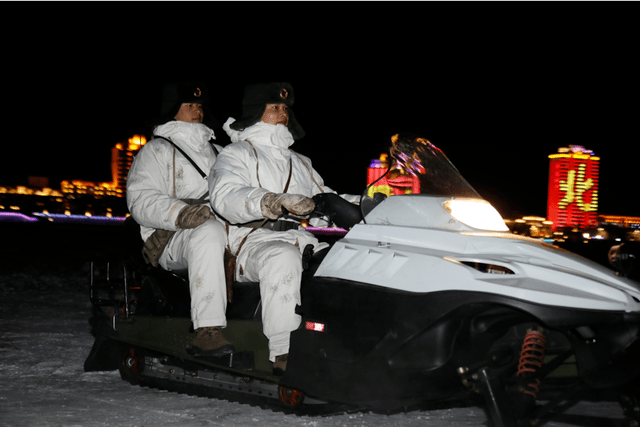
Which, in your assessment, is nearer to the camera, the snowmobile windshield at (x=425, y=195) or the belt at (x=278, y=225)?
the snowmobile windshield at (x=425, y=195)

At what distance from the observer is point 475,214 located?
9.86 ft

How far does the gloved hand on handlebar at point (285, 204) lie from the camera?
307 centimetres

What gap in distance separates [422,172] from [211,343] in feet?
4.62

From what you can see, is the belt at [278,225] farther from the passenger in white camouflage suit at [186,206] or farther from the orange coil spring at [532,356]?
the orange coil spring at [532,356]

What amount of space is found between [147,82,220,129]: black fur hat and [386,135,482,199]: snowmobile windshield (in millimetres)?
1690

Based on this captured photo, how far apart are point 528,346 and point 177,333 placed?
205 centimetres

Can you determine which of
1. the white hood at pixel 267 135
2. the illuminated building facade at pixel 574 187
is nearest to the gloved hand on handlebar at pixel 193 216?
the white hood at pixel 267 135

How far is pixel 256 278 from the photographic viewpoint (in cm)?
363

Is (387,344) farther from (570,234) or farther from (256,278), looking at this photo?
(570,234)

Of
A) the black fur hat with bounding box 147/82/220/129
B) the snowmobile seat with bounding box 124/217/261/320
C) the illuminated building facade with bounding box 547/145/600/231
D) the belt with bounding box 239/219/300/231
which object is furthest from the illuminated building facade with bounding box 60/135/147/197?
the belt with bounding box 239/219/300/231

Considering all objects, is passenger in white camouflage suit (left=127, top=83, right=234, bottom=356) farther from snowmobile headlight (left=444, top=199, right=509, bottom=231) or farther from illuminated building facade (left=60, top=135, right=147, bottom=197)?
illuminated building facade (left=60, top=135, right=147, bottom=197)

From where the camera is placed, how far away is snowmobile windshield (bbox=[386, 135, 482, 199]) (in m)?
3.23

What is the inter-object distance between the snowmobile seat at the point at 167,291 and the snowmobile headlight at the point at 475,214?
47.4 inches

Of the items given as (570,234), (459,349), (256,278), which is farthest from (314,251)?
(570,234)
